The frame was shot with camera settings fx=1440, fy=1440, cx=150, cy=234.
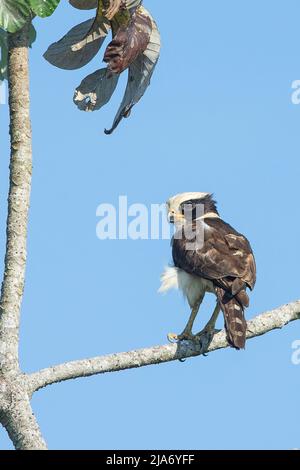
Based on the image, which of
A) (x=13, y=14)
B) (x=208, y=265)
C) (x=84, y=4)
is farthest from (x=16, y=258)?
(x=208, y=265)

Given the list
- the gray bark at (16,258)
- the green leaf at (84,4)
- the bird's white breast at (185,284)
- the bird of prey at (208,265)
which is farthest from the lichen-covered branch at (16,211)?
the bird's white breast at (185,284)

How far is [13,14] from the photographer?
31.7ft

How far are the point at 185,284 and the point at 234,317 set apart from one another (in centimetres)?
159

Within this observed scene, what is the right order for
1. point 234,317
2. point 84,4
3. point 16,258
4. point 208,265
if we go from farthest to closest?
1. point 208,265
2. point 234,317
3. point 84,4
4. point 16,258

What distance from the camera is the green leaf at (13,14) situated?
962cm

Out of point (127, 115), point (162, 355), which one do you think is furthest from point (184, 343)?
point (127, 115)

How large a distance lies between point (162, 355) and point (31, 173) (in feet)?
5.22

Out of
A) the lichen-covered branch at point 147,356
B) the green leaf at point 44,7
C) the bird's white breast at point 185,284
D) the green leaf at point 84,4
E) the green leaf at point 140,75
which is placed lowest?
the lichen-covered branch at point 147,356

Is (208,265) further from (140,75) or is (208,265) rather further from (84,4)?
(84,4)

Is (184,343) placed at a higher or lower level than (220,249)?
lower

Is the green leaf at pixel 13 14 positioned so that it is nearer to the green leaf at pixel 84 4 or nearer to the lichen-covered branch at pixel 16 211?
the lichen-covered branch at pixel 16 211

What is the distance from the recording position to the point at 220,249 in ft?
40.7

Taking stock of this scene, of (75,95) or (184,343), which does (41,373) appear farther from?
(75,95)

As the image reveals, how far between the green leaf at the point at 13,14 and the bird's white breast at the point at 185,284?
357cm
